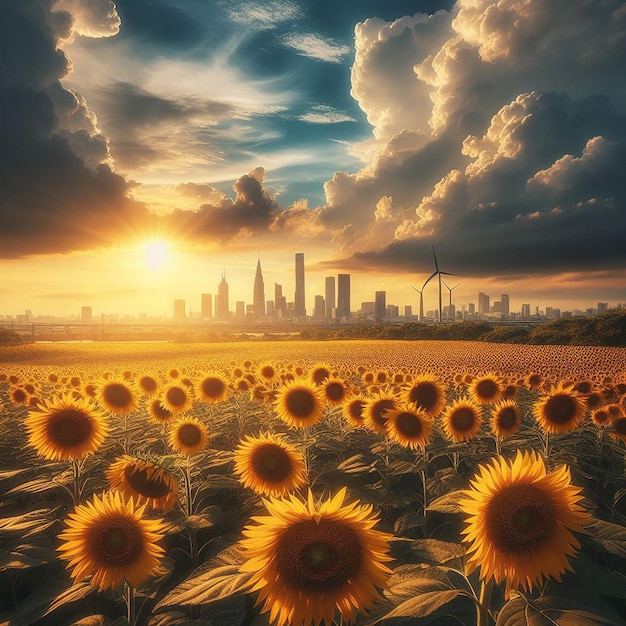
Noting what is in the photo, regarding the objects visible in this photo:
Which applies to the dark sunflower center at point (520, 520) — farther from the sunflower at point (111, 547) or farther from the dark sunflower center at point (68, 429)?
the dark sunflower center at point (68, 429)

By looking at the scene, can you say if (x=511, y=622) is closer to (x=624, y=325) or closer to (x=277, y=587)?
(x=277, y=587)

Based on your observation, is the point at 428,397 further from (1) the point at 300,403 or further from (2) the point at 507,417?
(1) the point at 300,403

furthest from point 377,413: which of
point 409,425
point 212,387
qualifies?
point 212,387

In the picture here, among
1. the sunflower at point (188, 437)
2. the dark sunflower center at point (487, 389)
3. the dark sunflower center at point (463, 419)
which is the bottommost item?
the sunflower at point (188, 437)

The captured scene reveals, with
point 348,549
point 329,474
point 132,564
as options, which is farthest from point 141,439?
point 348,549

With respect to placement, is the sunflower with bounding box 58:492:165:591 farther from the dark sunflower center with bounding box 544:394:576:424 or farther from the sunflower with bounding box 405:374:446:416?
the dark sunflower center with bounding box 544:394:576:424

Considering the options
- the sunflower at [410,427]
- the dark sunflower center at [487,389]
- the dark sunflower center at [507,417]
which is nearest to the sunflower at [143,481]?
the sunflower at [410,427]
